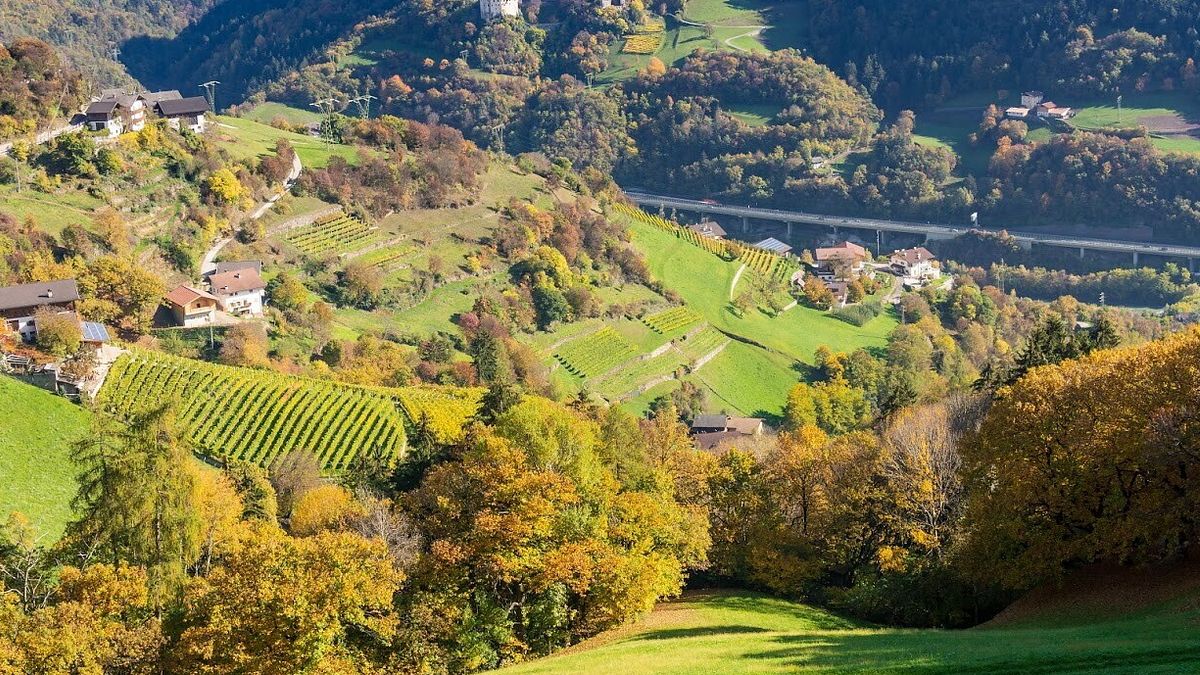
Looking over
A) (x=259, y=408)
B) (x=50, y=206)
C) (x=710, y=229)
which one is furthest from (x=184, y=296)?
(x=710, y=229)

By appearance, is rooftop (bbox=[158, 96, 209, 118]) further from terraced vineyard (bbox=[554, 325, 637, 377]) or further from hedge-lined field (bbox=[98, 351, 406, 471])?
hedge-lined field (bbox=[98, 351, 406, 471])

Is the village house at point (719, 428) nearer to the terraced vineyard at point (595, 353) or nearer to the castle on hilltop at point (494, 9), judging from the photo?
the terraced vineyard at point (595, 353)

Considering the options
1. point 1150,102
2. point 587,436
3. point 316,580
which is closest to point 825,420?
point 587,436

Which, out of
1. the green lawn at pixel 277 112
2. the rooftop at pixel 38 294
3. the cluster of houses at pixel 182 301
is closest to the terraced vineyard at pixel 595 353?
the cluster of houses at pixel 182 301

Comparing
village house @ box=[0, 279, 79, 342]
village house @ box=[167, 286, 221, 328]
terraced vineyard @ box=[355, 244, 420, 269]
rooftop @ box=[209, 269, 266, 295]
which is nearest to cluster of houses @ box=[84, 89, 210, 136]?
terraced vineyard @ box=[355, 244, 420, 269]

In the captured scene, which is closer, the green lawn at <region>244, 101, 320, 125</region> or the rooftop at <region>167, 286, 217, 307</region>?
the rooftop at <region>167, 286, 217, 307</region>
